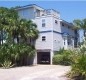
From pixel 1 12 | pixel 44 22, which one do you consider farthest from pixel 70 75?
pixel 44 22

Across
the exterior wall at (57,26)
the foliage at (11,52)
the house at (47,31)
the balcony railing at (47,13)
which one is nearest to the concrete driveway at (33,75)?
the foliage at (11,52)

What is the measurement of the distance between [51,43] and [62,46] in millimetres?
3676

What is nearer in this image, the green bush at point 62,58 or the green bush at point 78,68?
the green bush at point 78,68

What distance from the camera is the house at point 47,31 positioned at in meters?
34.1

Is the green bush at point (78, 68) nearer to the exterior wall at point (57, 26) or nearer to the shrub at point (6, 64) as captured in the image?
the shrub at point (6, 64)

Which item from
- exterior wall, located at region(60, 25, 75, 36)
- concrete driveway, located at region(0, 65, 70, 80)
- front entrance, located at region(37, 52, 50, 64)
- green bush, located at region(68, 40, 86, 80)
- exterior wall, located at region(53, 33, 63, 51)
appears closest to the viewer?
green bush, located at region(68, 40, 86, 80)

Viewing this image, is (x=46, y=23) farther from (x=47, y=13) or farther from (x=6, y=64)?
(x=6, y=64)

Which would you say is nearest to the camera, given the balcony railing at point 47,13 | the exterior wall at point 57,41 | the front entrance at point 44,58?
the balcony railing at point 47,13

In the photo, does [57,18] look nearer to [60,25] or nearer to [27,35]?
[60,25]

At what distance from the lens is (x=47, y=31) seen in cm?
3434

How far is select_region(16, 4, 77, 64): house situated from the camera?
3409 cm

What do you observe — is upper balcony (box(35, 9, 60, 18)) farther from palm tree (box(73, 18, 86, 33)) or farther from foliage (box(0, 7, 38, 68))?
palm tree (box(73, 18, 86, 33))

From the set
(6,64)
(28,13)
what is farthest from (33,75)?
(28,13)

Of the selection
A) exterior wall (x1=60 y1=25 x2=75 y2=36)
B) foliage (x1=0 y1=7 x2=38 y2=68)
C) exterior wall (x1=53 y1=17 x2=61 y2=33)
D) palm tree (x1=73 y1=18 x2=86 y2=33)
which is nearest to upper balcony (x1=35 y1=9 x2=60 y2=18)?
exterior wall (x1=53 y1=17 x2=61 y2=33)
